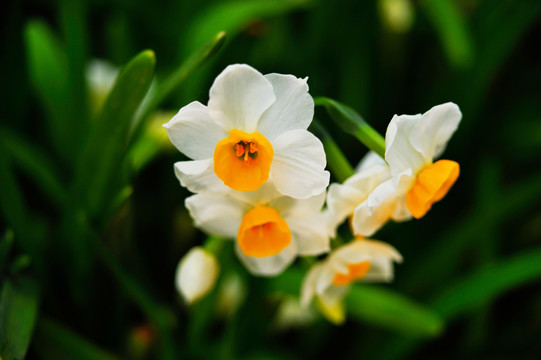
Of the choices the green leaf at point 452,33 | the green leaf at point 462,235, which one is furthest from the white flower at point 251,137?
the green leaf at point 452,33

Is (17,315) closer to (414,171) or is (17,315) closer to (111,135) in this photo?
(111,135)

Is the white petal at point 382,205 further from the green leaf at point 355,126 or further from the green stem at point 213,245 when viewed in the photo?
the green stem at point 213,245

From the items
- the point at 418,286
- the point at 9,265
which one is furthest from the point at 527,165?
the point at 9,265

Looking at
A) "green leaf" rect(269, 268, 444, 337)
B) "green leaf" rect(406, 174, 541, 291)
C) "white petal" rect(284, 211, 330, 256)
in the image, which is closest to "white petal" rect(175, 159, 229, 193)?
"white petal" rect(284, 211, 330, 256)

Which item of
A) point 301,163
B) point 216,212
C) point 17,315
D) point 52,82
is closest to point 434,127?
point 301,163

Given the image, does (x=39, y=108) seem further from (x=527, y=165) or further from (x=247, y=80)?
(x=527, y=165)
